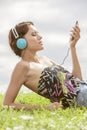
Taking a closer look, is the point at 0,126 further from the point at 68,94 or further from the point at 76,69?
the point at 76,69

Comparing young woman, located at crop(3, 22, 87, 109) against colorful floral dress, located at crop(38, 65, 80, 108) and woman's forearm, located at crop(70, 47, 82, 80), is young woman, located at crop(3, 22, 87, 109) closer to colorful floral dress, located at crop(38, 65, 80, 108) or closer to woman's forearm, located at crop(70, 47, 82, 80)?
colorful floral dress, located at crop(38, 65, 80, 108)

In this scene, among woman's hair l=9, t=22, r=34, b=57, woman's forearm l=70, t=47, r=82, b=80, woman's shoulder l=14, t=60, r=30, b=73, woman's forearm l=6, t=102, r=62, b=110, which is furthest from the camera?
woman's forearm l=70, t=47, r=82, b=80

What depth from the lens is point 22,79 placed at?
7516 mm

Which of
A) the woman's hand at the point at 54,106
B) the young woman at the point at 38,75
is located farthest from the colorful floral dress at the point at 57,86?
the woman's hand at the point at 54,106

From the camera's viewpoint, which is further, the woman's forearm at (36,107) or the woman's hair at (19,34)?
the woman's hair at (19,34)

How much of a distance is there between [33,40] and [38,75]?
58 centimetres

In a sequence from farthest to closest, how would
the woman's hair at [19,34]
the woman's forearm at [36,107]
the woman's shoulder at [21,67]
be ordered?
the woman's hair at [19,34] < the woman's shoulder at [21,67] < the woman's forearm at [36,107]

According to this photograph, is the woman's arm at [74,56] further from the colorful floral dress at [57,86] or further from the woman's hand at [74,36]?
the colorful floral dress at [57,86]

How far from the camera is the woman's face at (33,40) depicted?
303 inches

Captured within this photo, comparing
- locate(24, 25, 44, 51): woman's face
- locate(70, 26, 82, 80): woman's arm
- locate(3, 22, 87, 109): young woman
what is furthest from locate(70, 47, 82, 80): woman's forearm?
locate(24, 25, 44, 51): woman's face

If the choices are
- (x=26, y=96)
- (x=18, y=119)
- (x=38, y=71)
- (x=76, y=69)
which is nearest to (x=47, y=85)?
(x=38, y=71)

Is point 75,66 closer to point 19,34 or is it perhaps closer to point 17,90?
point 19,34

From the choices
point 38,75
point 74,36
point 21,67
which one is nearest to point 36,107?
point 38,75

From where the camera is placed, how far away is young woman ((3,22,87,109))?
759 cm
